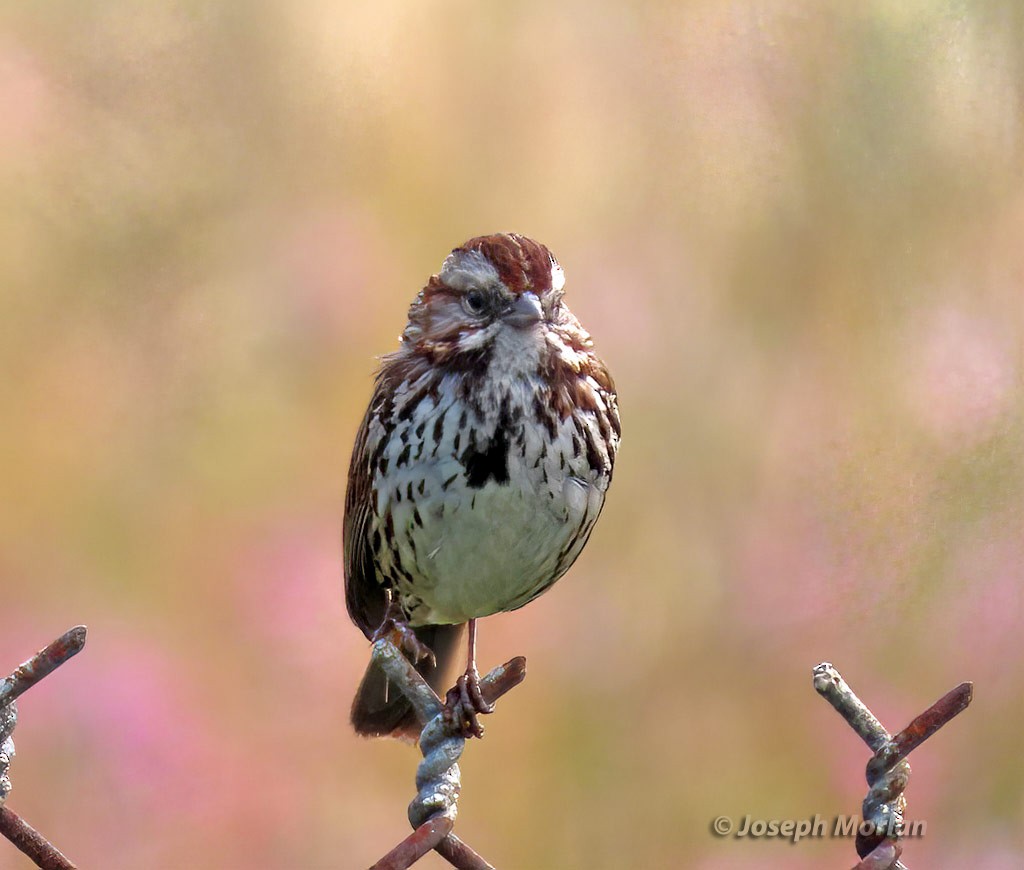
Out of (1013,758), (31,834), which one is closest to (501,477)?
Result: (31,834)

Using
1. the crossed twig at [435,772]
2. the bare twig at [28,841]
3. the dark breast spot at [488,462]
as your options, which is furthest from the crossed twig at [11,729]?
the dark breast spot at [488,462]

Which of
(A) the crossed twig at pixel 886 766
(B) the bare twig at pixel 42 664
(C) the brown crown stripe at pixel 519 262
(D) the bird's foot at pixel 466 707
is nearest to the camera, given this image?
(B) the bare twig at pixel 42 664

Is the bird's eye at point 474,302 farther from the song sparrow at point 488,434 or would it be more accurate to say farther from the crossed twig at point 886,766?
the crossed twig at point 886,766

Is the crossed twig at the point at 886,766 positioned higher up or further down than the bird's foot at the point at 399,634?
further down

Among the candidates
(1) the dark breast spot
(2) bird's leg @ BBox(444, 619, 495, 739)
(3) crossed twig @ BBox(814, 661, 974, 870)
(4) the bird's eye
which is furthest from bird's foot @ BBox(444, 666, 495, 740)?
(4) the bird's eye

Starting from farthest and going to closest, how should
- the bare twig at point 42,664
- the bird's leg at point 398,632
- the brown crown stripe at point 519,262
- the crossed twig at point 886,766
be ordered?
the bird's leg at point 398,632 < the brown crown stripe at point 519,262 < the crossed twig at point 886,766 < the bare twig at point 42,664

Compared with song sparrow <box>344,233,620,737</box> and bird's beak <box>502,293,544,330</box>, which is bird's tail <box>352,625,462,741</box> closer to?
song sparrow <box>344,233,620,737</box>
